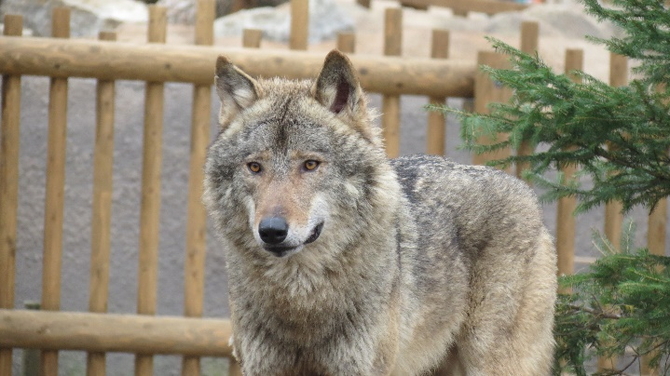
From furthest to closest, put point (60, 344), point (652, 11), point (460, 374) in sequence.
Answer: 1. point (60, 344)
2. point (460, 374)
3. point (652, 11)

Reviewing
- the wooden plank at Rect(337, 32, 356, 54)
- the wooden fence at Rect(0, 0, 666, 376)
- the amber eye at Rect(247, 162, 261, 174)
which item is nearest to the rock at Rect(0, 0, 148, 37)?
the wooden fence at Rect(0, 0, 666, 376)

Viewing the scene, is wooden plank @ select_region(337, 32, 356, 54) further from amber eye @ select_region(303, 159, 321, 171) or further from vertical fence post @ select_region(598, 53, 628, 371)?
amber eye @ select_region(303, 159, 321, 171)

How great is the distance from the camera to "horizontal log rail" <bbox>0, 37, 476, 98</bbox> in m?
6.76

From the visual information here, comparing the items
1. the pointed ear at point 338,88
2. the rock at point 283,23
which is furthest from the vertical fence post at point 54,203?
the rock at point 283,23

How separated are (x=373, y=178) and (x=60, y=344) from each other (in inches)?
135

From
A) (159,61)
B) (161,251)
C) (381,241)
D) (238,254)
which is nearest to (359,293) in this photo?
(381,241)

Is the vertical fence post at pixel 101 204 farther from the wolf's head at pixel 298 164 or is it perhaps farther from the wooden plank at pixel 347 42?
the wolf's head at pixel 298 164

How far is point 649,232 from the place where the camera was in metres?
7.01

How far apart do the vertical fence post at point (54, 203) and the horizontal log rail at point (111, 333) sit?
0.50ft

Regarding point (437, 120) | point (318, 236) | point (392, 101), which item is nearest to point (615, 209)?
point (437, 120)

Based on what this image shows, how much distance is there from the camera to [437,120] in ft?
23.3

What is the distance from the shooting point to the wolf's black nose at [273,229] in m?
3.81

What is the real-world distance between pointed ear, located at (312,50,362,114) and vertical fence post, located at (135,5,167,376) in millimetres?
2810

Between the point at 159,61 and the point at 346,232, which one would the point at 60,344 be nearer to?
the point at 159,61
